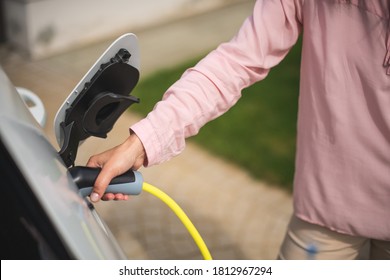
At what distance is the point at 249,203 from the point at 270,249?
0.43 m

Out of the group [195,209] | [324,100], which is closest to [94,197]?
[324,100]

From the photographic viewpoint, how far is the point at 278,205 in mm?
3709

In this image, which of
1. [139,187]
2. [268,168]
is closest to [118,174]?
[139,187]

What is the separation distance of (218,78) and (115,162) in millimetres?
393

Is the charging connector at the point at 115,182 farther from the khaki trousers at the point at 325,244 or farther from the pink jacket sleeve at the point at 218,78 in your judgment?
the khaki trousers at the point at 325,244

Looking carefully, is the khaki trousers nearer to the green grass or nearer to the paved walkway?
the paved walkway

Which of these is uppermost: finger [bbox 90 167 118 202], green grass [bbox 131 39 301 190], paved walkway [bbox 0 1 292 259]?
finger [bbox 90 167 118 202]

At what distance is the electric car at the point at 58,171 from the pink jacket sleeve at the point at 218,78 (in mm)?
120

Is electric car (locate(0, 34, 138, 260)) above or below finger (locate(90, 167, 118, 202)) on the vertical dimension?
above

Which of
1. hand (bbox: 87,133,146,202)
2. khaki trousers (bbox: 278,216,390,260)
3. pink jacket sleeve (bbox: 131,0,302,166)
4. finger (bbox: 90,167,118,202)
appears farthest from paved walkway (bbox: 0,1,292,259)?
finger (bbox: 90,167,118,202)

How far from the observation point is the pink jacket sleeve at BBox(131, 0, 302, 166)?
61.1 inches

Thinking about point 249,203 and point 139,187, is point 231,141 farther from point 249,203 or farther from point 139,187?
point 139,187

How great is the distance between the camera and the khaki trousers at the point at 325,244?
1.84m

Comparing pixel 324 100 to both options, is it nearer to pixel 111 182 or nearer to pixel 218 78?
pixel 218 78
